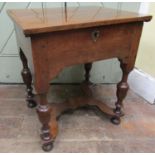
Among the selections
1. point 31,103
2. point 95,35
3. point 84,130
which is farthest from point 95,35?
point 31,103

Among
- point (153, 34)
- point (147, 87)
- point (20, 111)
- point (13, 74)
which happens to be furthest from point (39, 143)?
point (153, 34)

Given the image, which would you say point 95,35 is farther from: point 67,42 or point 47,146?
point 47,146

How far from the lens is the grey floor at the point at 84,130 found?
1.01m

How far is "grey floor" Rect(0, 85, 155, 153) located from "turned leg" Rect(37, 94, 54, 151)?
45 millimetres

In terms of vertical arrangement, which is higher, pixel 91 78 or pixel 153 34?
pixel 153 34

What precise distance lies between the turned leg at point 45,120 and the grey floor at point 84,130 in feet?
0.15

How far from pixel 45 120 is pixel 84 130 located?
29cm

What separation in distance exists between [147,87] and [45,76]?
0.83 m

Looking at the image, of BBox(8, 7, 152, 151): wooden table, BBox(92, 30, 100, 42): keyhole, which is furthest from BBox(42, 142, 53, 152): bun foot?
BBox(92, 30, 100, 42): keyhole

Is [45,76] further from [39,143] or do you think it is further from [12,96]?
[12,96]

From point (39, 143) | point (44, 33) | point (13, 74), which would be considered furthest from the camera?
point (13, 74)

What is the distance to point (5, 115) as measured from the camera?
122 centimetres

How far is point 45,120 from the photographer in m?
0.90

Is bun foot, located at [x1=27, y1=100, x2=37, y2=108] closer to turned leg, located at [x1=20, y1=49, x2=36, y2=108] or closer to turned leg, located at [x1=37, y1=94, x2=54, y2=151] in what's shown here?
turned leg, located at [x1=20, y1=49, x2=36, y2=108]
